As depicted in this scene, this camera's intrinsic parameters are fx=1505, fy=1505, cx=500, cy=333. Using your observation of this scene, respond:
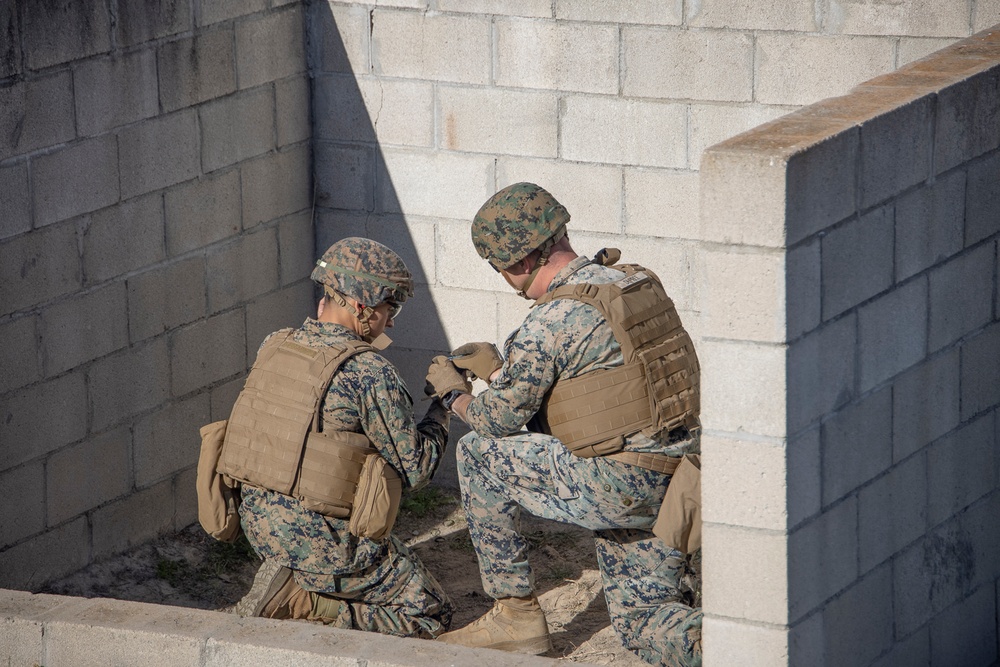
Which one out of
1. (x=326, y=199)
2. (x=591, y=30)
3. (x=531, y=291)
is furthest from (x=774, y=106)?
(x=326, y=199)

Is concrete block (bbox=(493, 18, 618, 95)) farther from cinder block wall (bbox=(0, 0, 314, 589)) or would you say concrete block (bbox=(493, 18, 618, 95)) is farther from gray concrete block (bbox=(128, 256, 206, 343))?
gray concrete block (bbox=(128, 256, 206, 343))

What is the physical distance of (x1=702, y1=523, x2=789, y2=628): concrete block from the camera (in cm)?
392

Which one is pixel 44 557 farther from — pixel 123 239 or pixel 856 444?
pixel 856 444

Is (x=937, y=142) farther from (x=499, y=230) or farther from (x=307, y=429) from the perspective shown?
(x=307, y=429)

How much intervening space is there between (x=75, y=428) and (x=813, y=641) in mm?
3019

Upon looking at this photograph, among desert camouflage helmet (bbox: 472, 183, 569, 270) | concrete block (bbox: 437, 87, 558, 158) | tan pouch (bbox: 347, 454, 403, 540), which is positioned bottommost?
tan pouch (bbox: 347, 454, 403, 540)

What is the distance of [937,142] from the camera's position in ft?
14.3

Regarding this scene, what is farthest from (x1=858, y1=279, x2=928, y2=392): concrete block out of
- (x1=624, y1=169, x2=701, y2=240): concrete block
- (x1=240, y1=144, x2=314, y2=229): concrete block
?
(x1=240, y1=144, x2=314, y2=229): concrete block

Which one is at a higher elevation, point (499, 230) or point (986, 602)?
point (499, 230)

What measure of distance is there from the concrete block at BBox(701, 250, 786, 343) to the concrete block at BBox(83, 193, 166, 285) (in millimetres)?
2804

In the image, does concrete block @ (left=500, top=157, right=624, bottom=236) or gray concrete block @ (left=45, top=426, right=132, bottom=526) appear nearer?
gray concrete block @ (left=45, top=426, right=132, bottom=526)

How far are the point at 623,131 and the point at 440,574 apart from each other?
6.60ft

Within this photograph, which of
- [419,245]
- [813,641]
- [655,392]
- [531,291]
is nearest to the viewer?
[813,641]

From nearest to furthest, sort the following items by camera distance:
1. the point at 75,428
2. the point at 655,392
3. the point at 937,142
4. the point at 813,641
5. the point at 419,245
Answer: the point at 813,641 → the point at 937,142 → the point at 655,392 → the point at 75,428 → the point at 419,245
